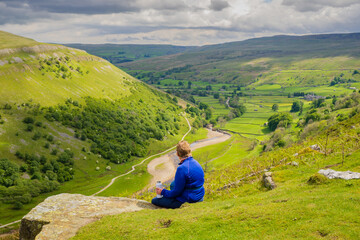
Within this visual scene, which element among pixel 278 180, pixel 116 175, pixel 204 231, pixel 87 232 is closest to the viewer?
pixel 204 231

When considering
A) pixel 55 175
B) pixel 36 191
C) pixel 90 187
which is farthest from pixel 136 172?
pixel 36 191

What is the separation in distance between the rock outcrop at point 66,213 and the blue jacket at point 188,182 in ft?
11.3

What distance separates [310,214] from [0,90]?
21652cm

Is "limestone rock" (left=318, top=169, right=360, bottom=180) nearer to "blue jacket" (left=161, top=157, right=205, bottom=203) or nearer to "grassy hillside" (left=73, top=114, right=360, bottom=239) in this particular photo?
"grassy hillside" (left=73, top=114, right=360, bottom=239)

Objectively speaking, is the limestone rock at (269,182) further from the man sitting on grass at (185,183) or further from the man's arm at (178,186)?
the man's arm at (178,186)

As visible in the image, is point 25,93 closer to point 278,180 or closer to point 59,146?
point 59,146

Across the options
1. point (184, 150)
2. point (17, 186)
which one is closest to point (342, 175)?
point (184, 150)

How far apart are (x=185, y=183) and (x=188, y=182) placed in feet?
0.91

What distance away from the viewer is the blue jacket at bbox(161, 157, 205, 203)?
19188 millimetres

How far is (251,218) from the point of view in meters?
17.7

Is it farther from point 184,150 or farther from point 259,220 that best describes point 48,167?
point 259,220

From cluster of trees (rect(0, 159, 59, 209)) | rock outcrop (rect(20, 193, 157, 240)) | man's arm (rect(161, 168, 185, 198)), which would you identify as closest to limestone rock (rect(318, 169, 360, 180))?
man's arm (rect(161, 168, 185, 198))

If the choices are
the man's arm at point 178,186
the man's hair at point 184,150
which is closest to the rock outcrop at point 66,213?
the man's arm at point 178,186

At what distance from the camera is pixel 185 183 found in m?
20.0
